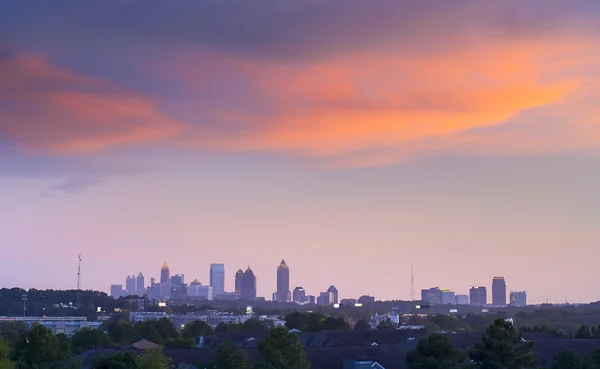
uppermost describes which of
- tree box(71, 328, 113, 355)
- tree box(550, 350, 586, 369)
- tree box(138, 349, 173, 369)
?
tree box(138, 349, 173, 369)

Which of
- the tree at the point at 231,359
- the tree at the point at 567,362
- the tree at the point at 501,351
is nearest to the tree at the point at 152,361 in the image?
the tree at the point at 231,359

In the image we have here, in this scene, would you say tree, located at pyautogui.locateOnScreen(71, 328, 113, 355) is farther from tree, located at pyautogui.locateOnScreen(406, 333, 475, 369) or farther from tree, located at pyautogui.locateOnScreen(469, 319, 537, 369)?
tree, located at pyautogui.locateOnScreen(406, 333, 475, 369)

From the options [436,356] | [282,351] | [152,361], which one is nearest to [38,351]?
[152,361]

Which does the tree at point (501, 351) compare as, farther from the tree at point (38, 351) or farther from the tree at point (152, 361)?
the tree at point (38, 351)

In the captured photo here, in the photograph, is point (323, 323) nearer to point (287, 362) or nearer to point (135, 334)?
point (135, 334)

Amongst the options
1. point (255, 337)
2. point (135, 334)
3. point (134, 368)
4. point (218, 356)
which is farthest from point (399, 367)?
point (135, 334)

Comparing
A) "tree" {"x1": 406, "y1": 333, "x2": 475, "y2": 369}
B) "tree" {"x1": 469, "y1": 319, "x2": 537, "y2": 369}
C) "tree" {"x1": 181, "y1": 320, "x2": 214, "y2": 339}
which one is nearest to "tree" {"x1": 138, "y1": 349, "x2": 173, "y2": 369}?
"tree" {"x1": 406, "y1": 333, "x2": 475, "y2": 369}

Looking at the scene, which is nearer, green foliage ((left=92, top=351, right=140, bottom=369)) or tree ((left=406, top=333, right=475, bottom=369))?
green foliage ((left=92, top=351, right=140, bottom=369))

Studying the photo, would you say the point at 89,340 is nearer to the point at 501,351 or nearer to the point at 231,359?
the point at 231,359
